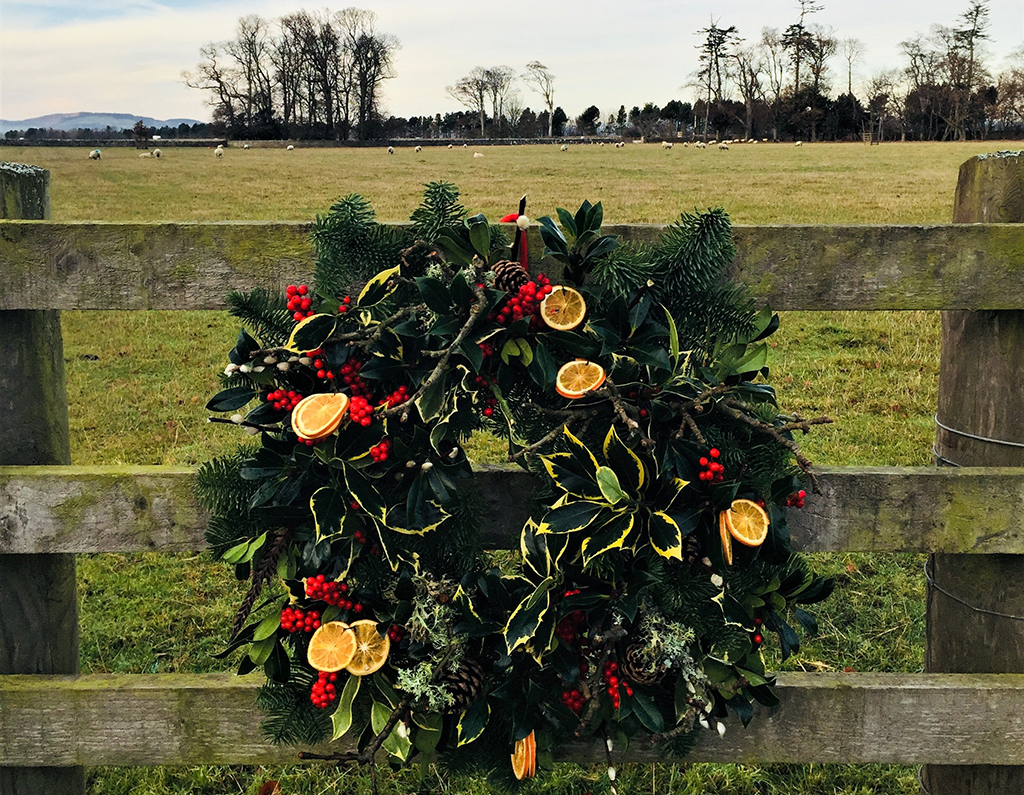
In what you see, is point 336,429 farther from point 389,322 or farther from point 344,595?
point 344,595

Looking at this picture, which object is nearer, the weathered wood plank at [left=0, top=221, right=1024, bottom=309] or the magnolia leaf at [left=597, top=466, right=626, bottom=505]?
the magnolia leaf at [left=597, top=466, right=626, bottom=505]

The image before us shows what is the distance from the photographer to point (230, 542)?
2.03 m

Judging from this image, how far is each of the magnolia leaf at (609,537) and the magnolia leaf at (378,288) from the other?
659 mm

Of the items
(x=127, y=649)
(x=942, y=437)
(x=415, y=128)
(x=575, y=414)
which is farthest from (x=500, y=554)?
(x=415, y=128)

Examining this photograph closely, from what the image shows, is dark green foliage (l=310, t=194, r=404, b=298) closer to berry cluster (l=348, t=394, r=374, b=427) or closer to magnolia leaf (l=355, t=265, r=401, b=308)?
magnolia leaf (l=355, t=265, r=401, b=308)

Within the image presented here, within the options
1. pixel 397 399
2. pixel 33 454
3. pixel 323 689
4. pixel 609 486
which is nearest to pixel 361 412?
pixel 397 399

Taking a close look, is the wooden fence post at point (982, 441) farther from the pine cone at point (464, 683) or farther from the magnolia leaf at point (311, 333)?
the magnolia leaf at point (311, 333)

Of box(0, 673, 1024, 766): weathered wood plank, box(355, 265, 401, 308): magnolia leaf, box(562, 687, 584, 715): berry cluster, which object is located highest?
box(355, 265, 401, 308): magnolia leaf

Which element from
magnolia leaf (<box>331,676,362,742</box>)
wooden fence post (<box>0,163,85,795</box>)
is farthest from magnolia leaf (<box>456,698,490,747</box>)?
wooden fence post (<box>0,163,85,795</box>)

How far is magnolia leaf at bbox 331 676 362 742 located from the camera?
6.26 feet

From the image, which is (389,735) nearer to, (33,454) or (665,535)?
(665,535)

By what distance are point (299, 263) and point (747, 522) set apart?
1151 millimetres

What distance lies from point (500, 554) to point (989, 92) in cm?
8208

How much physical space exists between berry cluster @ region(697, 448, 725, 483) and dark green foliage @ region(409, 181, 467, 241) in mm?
727
